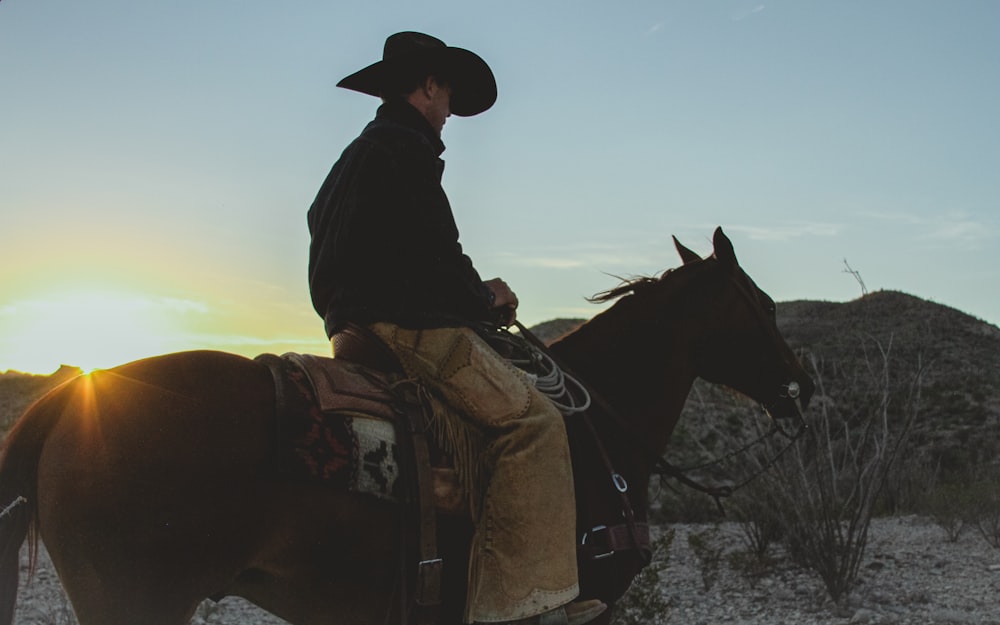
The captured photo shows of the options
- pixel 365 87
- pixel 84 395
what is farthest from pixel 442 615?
pixel 365 87

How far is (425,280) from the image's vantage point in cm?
361

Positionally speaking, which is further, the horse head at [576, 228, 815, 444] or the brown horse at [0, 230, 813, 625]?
the horse head at [576, 228, 815, 444]

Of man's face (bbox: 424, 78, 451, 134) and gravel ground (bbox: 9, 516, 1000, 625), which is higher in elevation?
man's face (bbox: 424, 78, 451, 134)

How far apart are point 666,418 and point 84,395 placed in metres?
2.59

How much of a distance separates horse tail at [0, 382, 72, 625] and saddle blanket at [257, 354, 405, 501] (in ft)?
2.32

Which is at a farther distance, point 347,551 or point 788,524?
point 788,524

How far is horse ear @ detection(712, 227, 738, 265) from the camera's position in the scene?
4.49 meters

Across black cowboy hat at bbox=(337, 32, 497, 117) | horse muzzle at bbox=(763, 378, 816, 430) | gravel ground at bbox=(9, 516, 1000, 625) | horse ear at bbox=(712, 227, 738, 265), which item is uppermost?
black cowboy hat at bbox=(337, 32, 497, 117)

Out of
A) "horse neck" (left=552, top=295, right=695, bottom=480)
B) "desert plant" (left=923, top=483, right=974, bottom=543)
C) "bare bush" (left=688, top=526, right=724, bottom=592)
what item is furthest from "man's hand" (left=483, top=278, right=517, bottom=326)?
"desert plant" (left=923, top=483, right=974, bottom=543)

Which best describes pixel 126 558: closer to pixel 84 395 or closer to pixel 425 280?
pixel 84 395

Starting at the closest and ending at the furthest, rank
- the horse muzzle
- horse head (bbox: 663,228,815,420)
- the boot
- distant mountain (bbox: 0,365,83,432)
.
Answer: the boot, horse head (bbox: 663,228,815,420), the horse muzzle, distant mountain (bbox: 0,365,83,432)

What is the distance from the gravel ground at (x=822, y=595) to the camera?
8250mm

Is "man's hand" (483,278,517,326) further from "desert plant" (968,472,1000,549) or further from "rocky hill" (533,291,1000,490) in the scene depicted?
"desert plant" (968,472,1000,549)

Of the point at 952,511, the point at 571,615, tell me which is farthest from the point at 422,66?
the point at 952,511
